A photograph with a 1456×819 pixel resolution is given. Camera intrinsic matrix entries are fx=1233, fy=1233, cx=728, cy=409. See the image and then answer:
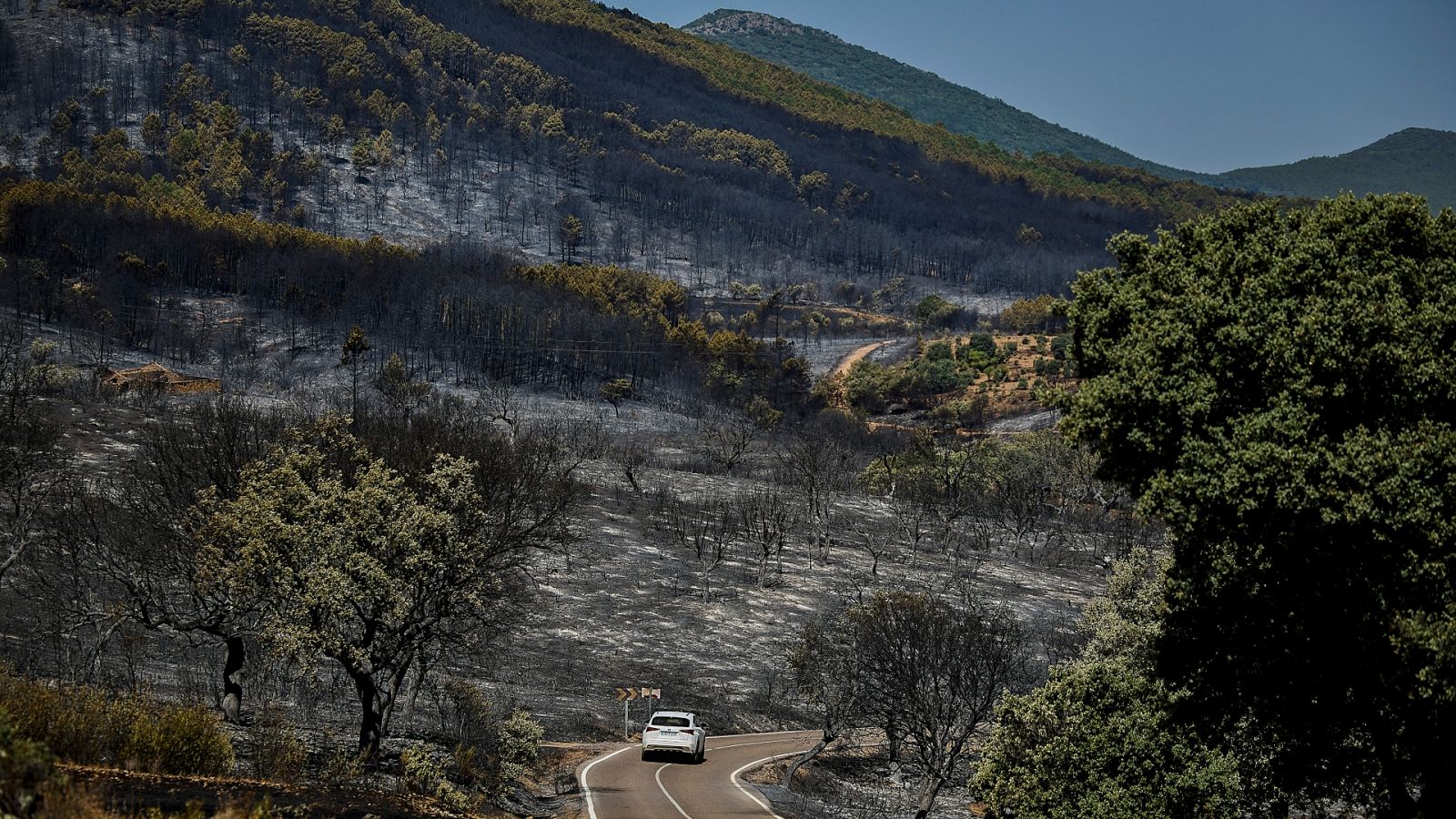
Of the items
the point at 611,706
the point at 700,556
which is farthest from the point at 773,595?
the point at 611,706

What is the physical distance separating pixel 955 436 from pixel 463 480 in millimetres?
122894

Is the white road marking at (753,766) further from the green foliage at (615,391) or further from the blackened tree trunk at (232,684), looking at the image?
the green foliage at (615,391)

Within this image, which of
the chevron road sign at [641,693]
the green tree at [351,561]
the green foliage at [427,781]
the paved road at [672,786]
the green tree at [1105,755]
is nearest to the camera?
the green tree at [1105,755]

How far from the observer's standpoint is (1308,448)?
1645 cm

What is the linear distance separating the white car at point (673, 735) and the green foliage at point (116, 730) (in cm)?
1700

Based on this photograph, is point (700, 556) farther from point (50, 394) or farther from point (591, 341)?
point (591, 341)

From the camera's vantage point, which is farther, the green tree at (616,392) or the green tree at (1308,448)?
the green tree at (616,392)

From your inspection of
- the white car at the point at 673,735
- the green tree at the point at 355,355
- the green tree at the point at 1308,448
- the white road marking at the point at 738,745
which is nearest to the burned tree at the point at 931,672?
the white road marking at the point at 738,745

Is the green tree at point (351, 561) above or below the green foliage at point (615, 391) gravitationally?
above

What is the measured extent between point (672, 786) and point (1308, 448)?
19.8 metres

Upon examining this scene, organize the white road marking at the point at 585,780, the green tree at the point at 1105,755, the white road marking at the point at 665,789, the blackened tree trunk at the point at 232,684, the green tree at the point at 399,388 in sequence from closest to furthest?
the green tree at the point at 1105,755
the white road marking at the point at 665,789
the white road marking at the point at 585,780
the blackened tree trunk at the point at 232,684
the green tree at the point at 399,388

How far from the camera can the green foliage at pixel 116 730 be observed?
17.1m

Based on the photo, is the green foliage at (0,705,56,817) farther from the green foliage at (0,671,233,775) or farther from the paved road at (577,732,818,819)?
the paved road at (577,732,818,819)

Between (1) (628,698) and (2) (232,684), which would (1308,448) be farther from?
(1) (628,698)
